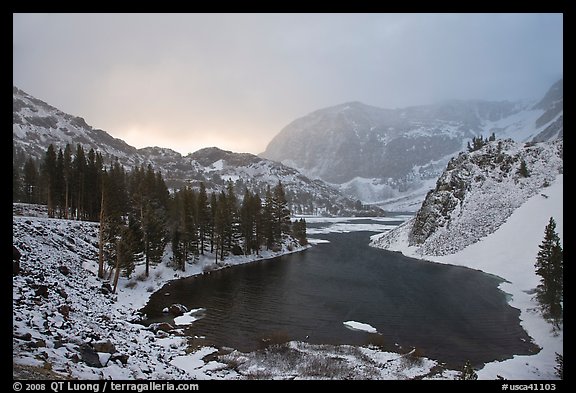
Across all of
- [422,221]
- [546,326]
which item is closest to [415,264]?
[422,221]

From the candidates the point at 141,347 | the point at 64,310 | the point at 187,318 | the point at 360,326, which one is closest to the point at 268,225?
the point at 187,318

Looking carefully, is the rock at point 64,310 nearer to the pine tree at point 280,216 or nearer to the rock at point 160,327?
the rock at point 160,327

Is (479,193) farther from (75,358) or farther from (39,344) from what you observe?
(39,344)

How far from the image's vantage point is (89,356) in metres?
17.5

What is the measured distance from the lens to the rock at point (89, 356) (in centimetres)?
1675

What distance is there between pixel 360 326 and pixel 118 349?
842 inches

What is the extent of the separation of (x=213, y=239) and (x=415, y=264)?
4219 centimetres

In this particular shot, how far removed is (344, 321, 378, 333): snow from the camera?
31.2 meters

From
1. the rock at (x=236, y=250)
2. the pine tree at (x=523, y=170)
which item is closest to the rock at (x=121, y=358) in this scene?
the rock at (x=236, y=250)

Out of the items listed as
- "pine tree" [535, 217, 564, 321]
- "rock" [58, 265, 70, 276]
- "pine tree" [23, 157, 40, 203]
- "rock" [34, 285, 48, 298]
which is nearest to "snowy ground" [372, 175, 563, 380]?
"pine tree" [535, 217, 564, 321]

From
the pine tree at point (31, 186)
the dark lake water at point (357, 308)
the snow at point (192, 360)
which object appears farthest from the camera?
the pine tree at point (31, 186)

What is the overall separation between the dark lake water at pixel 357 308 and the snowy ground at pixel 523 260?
1.42 meters
